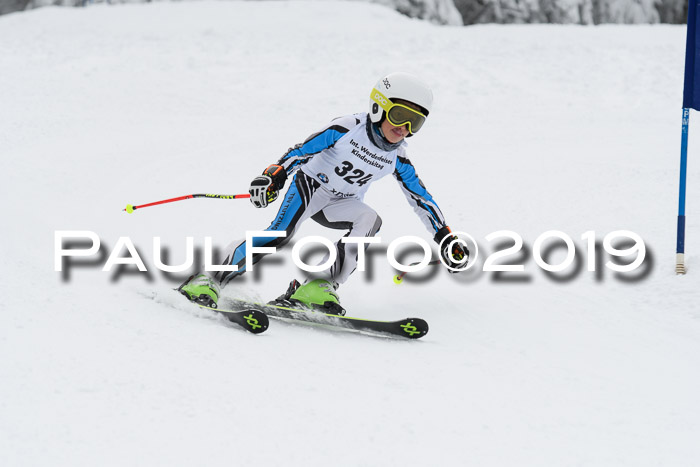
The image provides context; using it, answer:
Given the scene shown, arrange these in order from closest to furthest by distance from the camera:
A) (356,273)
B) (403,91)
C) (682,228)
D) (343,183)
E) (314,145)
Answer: (403,91)
(314,145)
(343,183)
(682,228)
(356,273)

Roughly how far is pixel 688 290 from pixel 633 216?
2004mm

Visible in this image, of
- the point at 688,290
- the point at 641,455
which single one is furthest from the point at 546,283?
the point at 641,455

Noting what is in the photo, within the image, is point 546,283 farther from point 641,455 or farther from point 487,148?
point 487,148

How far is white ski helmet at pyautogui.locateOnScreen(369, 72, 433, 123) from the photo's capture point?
4.04 meters

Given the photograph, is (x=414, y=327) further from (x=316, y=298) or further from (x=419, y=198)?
(x=419, y=198)

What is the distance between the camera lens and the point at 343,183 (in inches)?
175

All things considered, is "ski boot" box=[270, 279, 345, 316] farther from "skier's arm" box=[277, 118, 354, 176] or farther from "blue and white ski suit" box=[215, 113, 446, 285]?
"skier's arm" box=[277, 118, 354, 176]

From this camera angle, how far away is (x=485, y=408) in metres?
3.01

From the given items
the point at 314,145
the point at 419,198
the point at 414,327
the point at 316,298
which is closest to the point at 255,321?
the point at 316,298

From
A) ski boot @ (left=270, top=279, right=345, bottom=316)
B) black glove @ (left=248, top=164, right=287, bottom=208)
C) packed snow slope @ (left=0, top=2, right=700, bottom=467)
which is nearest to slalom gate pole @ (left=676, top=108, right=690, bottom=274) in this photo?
packed snow slope @ (left=0, top=2, right=700, bottom=467)

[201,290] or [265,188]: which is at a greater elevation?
[265,188]

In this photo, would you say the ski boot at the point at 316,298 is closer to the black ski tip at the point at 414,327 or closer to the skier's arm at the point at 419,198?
the black ski tip at the point at 414,327

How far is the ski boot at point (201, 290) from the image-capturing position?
13.8 feet

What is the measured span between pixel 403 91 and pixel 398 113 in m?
0.13
